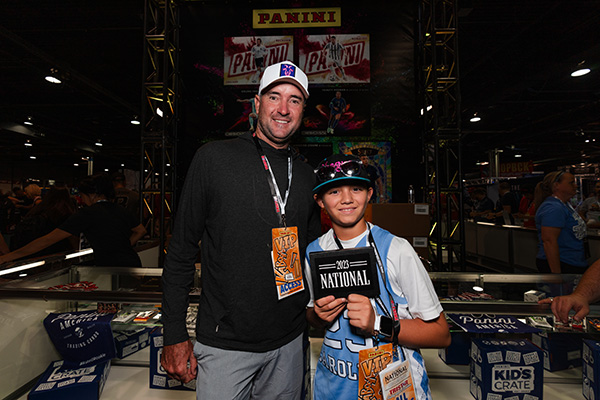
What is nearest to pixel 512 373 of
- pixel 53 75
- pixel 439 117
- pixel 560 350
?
pixel 560 350

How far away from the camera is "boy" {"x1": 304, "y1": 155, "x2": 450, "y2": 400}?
3.60 ft

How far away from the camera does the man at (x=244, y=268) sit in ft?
4.03

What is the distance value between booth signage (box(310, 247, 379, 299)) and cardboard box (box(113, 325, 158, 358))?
1.34m

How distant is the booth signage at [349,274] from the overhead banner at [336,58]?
15.9ft

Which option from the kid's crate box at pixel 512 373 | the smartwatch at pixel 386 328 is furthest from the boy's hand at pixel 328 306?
the kid's crate box at pixel 512 373

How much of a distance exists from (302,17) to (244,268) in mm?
5397

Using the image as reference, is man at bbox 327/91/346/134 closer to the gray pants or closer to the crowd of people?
the crowd of people

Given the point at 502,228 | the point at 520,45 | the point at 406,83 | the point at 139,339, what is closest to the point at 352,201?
the point at 139,339

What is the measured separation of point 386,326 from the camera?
109cm

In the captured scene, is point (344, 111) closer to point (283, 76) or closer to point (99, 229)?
point (99, 229)

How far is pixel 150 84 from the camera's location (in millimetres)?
5387

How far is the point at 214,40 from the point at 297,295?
5.52m

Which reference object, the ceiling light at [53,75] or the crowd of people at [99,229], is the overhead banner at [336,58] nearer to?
the crowd of people at [99,229]

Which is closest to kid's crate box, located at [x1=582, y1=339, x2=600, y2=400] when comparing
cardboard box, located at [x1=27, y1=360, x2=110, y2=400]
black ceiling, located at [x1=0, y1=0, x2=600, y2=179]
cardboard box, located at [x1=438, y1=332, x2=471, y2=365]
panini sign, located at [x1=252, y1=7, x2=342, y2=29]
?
cardboard box, located at [x1=438, y1=332, x2=471, y2=365]
